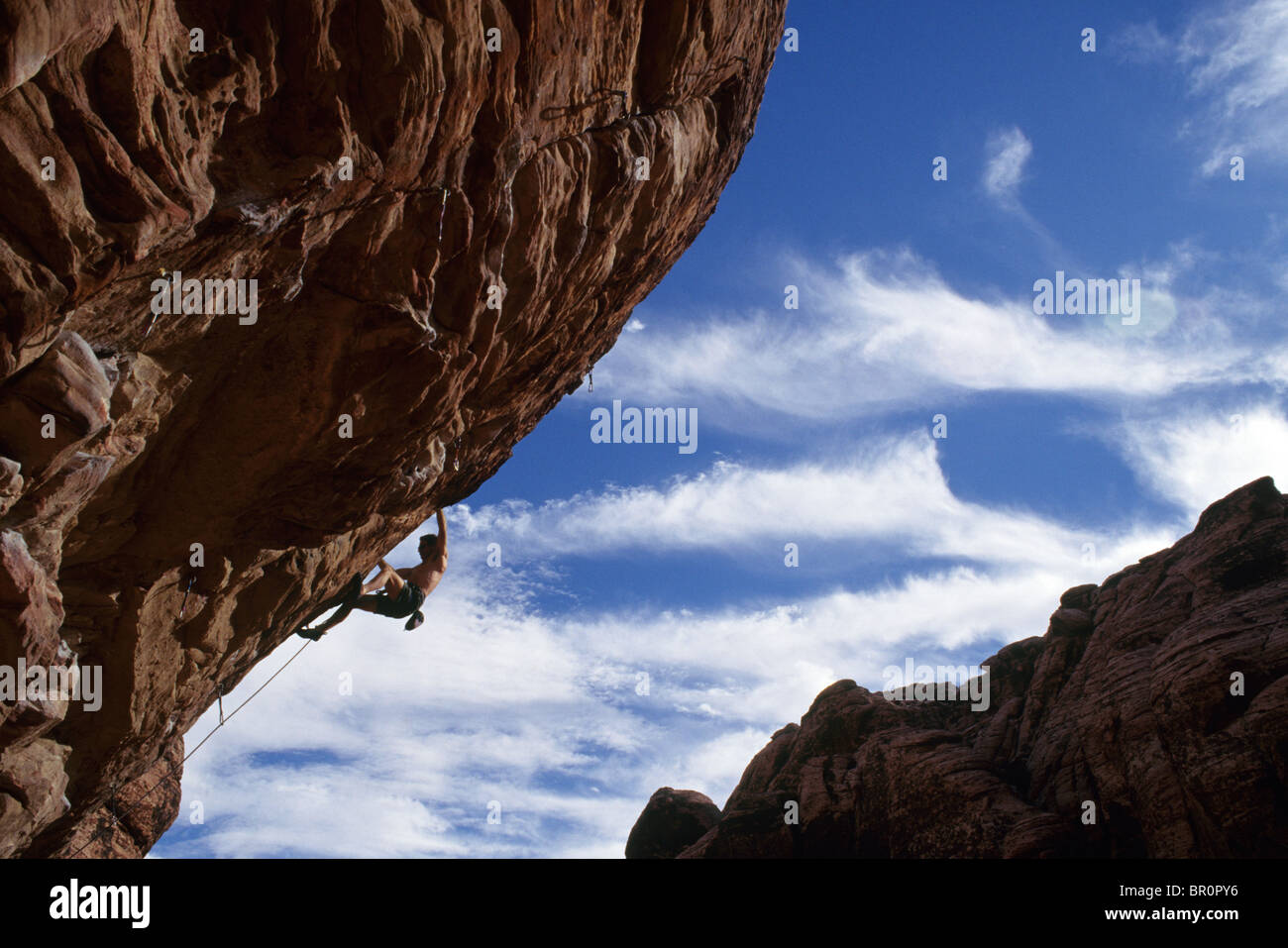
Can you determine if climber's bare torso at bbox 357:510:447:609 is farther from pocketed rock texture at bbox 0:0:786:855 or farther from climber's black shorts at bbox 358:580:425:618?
pocketed rock texture at bbox 0:0:786:855

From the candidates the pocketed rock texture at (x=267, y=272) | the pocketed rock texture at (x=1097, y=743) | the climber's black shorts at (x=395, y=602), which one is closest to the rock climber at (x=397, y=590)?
the climber's black shorts at (x=395, y=602)

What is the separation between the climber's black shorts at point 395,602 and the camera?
18.2 m

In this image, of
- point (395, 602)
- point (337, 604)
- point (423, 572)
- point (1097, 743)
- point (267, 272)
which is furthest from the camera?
point (1097, 743)

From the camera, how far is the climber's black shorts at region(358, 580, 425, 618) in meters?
18.2

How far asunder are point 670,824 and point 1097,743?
670 inches

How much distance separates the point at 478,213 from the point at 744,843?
22997 millimetres

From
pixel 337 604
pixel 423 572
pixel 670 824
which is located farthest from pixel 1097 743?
pixel 337 604

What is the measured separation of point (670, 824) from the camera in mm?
31953

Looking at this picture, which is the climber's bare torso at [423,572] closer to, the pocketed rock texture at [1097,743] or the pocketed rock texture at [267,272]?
the pocketed rock texture at [267,272]

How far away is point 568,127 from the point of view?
10.6 m

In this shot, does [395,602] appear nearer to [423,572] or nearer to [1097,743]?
[423,572]

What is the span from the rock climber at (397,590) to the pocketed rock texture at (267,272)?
4.93 feet

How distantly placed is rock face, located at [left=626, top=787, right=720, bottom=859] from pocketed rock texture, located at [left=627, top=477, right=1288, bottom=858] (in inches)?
22.7
